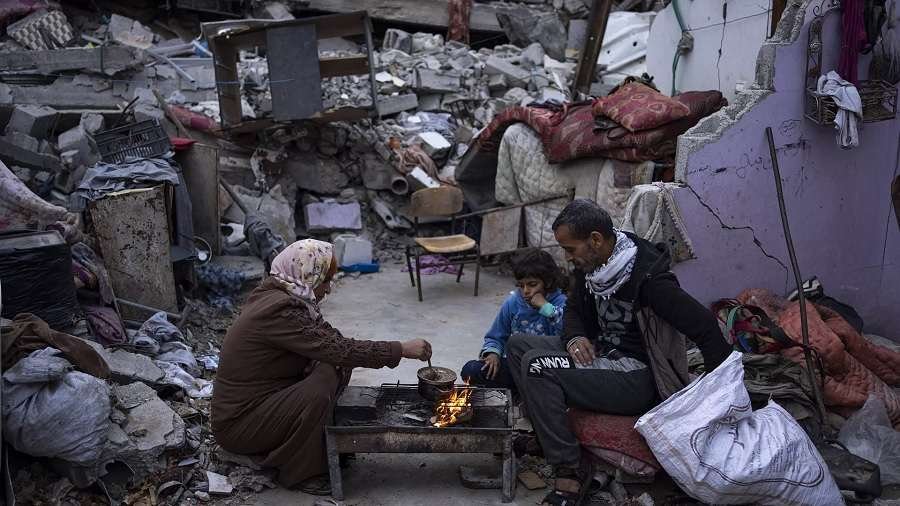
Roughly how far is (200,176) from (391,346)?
15.3ft

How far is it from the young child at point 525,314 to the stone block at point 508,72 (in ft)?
29.6

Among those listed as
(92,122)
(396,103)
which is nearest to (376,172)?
(396,103)

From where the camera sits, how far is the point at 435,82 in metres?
12.3

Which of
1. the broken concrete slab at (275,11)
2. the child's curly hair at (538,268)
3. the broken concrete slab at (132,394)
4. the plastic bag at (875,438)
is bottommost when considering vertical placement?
the plastic bag at (875,438)

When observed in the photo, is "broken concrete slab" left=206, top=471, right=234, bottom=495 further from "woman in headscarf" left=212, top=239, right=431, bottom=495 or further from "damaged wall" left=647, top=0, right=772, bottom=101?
"damaged wall" left=647, top=0, right=772, bottom=101

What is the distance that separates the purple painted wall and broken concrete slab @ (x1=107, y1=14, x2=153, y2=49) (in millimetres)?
11578

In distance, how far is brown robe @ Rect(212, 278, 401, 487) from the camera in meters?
3.78

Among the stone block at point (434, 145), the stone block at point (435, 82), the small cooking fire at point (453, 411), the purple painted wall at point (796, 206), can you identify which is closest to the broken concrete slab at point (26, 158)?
the stone block at point (434, 145)

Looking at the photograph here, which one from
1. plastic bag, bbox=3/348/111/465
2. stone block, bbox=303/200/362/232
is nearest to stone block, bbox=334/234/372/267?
stone block, bbox=303/200/362/232

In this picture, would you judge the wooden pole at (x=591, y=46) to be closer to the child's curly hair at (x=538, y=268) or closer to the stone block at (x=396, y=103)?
the stone block at (x=396, y=103)

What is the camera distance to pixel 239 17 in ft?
51.9

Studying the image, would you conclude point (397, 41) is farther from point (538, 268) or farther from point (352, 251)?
point (538, 268)

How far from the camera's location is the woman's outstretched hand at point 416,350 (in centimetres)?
400

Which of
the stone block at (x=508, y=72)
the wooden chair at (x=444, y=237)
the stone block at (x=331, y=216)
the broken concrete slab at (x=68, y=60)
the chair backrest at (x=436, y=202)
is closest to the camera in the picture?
the wooden chair at (x=444, y=237)
